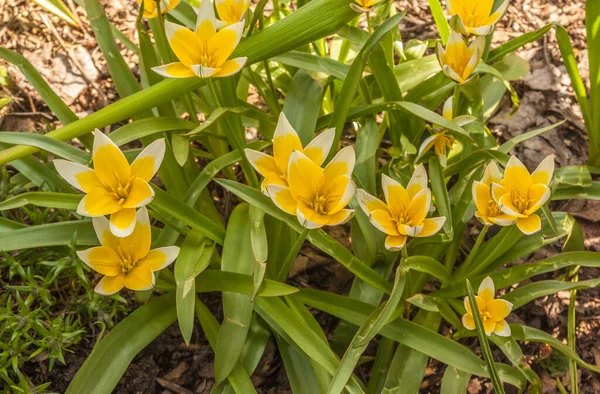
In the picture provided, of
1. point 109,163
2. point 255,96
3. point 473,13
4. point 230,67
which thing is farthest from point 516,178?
point 255,96

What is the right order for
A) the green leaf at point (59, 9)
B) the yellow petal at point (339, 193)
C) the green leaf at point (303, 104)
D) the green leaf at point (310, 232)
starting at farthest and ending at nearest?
the green leaf at point (59, 9) < the green leaf at point (303, 104) < the green leaf at point (310, 232) < the yellow petal at point (339, 193)

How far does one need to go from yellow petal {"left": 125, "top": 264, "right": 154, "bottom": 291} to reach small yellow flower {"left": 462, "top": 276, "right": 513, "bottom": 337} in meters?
0.71

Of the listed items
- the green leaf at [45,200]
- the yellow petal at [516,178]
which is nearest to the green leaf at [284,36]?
the green leaf at [45,200]

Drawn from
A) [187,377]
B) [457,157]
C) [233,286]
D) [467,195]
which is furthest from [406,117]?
[187,377]

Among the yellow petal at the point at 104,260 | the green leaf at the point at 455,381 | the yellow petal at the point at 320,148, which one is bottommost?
the green leaf at the point at 455,381

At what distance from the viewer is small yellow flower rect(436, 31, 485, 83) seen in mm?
1262

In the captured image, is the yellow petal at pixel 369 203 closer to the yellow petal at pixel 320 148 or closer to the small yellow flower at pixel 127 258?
the yellow petal at pixel 320 148

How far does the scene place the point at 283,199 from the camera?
3.52ft

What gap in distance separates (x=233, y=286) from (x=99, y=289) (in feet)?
1.09

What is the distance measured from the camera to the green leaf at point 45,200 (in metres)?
1.28

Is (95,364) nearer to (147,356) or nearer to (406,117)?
(147,356)

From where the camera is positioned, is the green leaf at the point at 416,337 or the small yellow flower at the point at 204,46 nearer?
the small yellow flower at the point at 204,46

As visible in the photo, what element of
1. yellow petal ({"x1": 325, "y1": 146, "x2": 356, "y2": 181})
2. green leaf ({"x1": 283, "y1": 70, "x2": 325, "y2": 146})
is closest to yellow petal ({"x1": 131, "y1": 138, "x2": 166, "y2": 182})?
yellow petal ({"x1": 325, "y1": 146, "x2": 356, "y2": 181})

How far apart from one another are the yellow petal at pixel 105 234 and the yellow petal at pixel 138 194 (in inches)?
3.7
